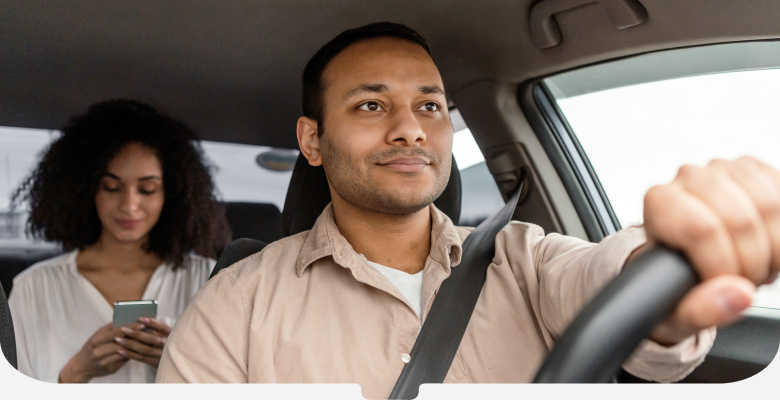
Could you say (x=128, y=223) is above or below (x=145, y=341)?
above

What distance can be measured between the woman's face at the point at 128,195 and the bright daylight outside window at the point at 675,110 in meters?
1.47

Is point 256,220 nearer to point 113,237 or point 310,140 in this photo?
point 113,237

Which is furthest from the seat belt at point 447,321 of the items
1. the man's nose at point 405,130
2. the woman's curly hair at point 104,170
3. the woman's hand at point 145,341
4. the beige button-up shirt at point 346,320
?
the woman's curly hair at point 104,170

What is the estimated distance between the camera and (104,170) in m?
2.14

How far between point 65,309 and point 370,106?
1.26 m

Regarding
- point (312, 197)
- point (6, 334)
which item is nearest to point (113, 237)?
point (312, 197)

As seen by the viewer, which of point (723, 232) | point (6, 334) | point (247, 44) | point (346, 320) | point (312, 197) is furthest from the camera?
point (312, 197)

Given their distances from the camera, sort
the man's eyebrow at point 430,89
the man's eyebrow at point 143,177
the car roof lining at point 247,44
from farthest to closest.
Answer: the man's eyebrow at point 143,177
the man's eyebrow at point 430,89
the car roof lining at point 247,44

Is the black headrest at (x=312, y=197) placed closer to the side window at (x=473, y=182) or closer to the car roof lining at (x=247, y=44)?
→ the side window at (x=473, y=182)

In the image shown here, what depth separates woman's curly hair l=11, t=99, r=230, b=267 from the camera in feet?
6.54

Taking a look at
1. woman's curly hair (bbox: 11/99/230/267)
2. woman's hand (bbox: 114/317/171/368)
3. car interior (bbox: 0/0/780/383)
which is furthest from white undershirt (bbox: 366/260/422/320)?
woman's curly hair (bbox: 11/99/230/267)

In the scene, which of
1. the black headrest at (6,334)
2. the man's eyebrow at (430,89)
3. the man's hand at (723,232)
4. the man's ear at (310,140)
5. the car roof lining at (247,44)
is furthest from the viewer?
the man's ear at (310,140)

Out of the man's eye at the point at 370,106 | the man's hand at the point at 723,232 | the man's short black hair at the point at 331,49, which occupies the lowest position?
the man's hand at the point at 723,232

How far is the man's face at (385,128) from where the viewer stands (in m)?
1.45
